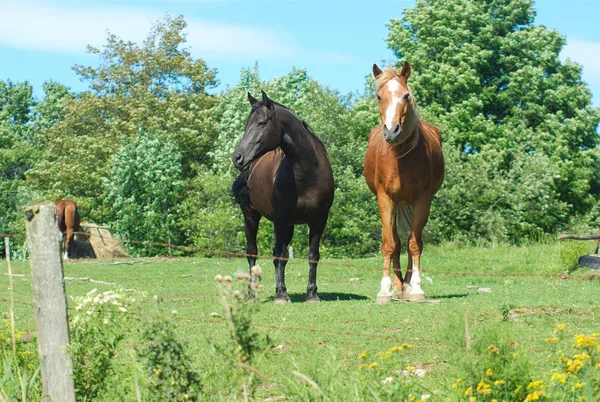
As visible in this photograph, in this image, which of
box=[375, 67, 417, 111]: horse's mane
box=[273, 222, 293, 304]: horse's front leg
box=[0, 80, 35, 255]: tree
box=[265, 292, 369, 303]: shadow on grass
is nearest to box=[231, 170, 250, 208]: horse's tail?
box=[273, 222, 293, 304]: horse's front leg

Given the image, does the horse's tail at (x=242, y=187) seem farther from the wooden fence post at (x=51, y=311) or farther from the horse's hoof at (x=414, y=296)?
the wooden fence post at (x=51, y=311)

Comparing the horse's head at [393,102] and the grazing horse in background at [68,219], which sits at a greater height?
the horse's head at [393,102]

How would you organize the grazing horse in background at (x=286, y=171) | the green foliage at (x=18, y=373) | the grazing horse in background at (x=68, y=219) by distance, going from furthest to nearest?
the grazing horse in background at (x=68, y=219)
the grazing horse in background at (x=286, y=171)
the green foliage at (x=18, y=373)

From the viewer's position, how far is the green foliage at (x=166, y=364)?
5176 mm

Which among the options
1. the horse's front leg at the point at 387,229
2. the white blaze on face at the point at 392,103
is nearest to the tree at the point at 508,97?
the horse's front leg at the point at 387,229

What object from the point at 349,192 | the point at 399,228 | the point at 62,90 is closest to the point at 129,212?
the point at 349,192

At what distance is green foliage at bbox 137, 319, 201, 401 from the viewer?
518cm

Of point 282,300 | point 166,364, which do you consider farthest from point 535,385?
point 282,300

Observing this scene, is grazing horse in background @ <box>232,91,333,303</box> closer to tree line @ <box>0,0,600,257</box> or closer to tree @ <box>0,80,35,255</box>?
tree line @ <box>0,0,600,257</box>

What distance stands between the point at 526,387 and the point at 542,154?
36.8 m

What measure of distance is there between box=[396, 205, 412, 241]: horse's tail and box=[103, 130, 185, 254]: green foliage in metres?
33.6

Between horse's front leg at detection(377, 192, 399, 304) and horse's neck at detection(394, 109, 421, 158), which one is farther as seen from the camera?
horse's front leg at detection(377, 192, 399, 304)

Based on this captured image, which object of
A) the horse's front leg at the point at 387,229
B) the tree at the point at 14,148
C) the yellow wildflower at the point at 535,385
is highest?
the tree at the point at 14,148

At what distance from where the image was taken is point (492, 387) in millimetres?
5203
